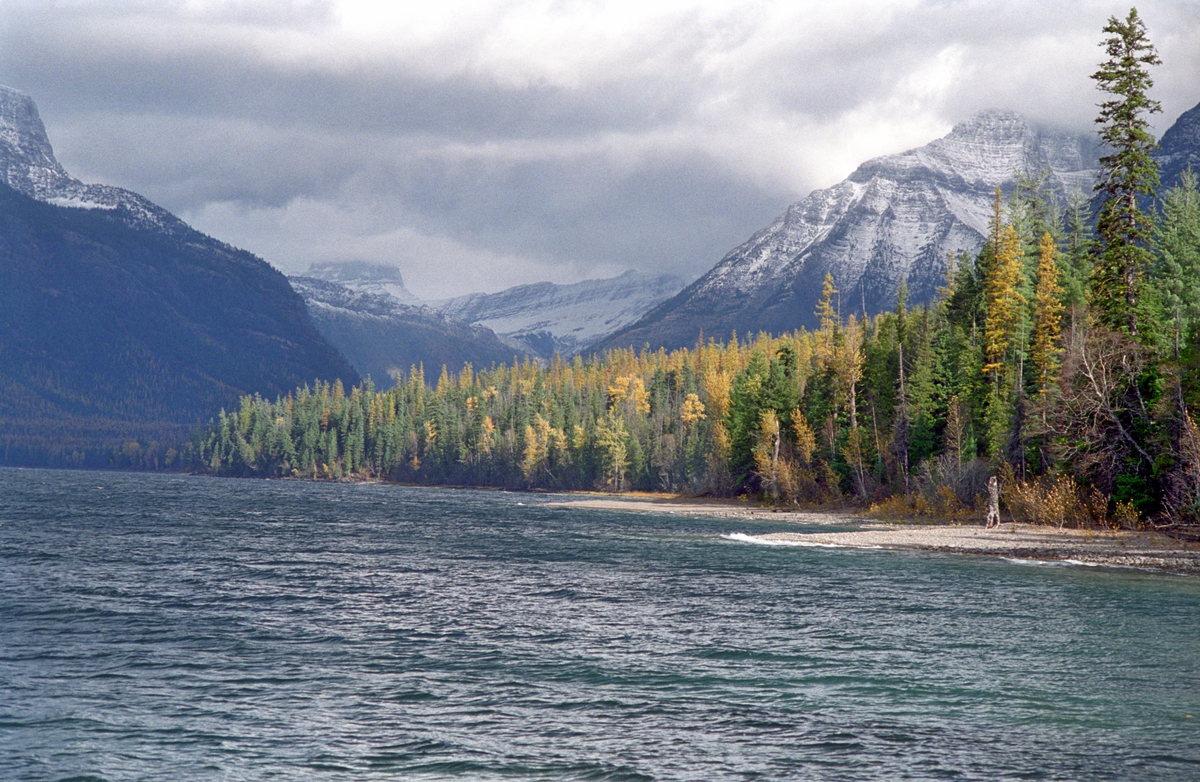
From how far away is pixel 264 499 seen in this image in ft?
419

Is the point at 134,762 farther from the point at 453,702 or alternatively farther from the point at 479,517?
the point at 479,517

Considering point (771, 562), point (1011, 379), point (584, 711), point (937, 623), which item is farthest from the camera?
point (1011, 379)

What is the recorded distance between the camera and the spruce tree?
200ft

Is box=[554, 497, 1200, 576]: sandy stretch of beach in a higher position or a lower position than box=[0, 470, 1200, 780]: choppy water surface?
higher

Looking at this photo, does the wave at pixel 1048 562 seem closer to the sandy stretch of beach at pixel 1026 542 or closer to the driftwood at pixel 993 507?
the sandy stretch of beach at pixel 1026 542

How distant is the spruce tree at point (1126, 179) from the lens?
61.1 m

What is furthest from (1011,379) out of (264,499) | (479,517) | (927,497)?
(264,499)

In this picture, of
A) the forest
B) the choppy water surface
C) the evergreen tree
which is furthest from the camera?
the evergreen tree

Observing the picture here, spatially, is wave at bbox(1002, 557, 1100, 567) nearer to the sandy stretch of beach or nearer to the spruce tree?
the sandy stretch of beach

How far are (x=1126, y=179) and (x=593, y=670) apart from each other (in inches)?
2041

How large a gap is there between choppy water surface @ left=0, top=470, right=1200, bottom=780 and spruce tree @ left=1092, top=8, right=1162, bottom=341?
21.9 m

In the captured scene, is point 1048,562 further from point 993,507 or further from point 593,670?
point 593,670

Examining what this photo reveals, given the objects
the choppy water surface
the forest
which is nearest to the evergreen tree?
the forest

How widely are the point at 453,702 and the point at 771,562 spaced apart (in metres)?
31.6
